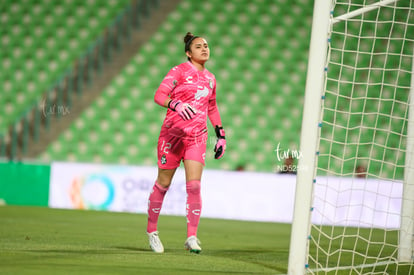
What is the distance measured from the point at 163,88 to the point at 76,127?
8876 mm

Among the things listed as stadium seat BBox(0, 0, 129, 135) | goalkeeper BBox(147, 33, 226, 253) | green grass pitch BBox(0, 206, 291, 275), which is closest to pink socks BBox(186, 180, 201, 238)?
goalkeeper BBox(147, 33, 226, 253)

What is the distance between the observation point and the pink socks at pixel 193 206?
4996 mm

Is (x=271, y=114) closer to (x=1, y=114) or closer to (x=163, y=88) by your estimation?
(x=1, y=114)

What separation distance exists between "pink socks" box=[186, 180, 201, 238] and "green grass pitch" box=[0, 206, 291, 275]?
203mm

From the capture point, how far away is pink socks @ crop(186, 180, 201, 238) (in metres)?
5.00

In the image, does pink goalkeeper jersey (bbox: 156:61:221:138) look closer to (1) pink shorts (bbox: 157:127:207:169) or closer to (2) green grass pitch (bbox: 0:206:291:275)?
(1) pink shorts (bbox: 157:127:207:169)

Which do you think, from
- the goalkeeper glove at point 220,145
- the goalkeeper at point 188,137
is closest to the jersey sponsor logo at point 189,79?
the goalkeeper at point 188,137

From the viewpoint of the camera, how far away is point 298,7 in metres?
14.7

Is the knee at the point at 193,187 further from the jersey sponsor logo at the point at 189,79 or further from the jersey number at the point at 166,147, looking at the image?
the jersey sponsor logo at the point at 189,79

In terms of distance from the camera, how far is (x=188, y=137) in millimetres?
5090

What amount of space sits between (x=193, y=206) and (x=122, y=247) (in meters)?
0.71

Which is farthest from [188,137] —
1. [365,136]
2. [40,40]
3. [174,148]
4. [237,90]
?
[40,40]

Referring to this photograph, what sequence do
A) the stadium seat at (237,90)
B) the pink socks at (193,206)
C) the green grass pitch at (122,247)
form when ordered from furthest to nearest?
1. the stadium seat at (237,90)
2. the pink socks at (193,206)
3. the green grass pitch at (122,247)

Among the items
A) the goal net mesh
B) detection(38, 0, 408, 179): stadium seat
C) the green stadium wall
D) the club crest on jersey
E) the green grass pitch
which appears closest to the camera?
the green grass pitch
